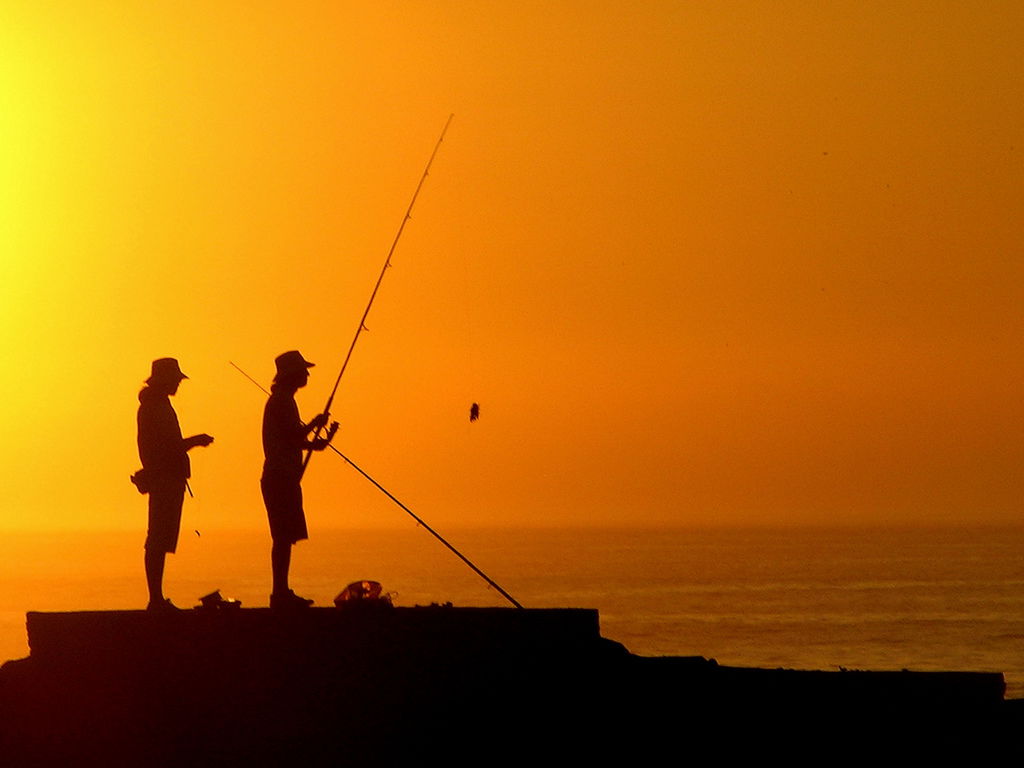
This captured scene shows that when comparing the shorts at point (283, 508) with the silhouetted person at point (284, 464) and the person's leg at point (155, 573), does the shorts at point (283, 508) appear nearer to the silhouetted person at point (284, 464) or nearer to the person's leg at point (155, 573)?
the silhouetted person at point (284, 464)

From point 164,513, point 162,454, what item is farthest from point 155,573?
point 162,454

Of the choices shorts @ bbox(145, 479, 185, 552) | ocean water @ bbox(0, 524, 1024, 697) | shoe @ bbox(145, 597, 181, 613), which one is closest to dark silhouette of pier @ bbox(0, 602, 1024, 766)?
shoe @ bbox(145, 597, 181, 613)

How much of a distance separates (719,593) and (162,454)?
301ft

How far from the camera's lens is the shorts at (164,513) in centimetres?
1362

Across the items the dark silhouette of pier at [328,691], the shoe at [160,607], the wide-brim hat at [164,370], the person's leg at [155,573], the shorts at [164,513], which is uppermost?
the wide-brim hat at [164,370]

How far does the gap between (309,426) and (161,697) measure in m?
2.18

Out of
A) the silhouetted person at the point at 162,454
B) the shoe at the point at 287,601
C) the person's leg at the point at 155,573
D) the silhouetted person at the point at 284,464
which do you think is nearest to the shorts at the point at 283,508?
the silhouetted person at the point at 284,464

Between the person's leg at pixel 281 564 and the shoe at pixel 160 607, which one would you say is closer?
the shoe at pixel 160 607

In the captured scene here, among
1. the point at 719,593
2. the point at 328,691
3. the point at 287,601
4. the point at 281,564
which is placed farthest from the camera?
the point at 719,593

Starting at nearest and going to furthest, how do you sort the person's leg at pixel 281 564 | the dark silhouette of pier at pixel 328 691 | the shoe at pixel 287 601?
the dark silhouette of pier at pixel 328 691, the shoe at pixel 287 601, the person's leg at pixel 281 564

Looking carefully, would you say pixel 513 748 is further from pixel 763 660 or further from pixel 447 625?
pixel 763 660

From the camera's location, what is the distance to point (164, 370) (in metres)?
13.8

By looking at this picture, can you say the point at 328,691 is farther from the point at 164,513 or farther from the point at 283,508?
the point at 164,513

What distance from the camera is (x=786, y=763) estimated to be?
45.9 ft
